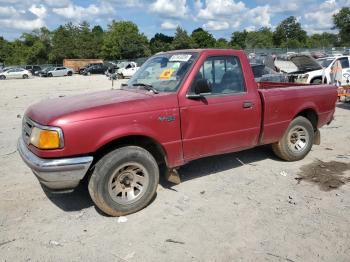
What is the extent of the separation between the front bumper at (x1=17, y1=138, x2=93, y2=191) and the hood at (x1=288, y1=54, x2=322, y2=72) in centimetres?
1285

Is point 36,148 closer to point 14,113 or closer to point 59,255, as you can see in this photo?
point 59,255

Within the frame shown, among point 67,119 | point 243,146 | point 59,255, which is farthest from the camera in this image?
point 243,146

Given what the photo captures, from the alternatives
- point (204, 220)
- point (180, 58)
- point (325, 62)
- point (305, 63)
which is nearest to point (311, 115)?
point (180, 58)

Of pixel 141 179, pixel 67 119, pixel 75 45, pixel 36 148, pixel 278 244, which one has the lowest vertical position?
pixel 278 244

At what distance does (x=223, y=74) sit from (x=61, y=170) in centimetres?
268

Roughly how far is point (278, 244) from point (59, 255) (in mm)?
2250

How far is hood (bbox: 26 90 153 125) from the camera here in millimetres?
3974

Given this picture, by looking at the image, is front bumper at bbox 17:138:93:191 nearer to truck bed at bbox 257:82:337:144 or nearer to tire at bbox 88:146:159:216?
tire at bbox 88:146:159:216

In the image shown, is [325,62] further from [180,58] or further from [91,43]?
[91,43]

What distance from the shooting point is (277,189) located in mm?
5145

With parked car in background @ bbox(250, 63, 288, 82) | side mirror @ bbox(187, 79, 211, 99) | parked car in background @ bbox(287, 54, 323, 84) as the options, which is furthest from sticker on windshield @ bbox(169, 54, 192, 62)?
parked car in background @ bbox(287, 54, 323, 84)

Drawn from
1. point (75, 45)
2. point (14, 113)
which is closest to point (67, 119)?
point (14, 113)

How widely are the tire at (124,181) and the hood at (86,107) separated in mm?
493

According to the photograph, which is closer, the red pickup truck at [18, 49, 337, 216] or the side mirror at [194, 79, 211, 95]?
the red pickup truck at [18, 49, 337, 216]
